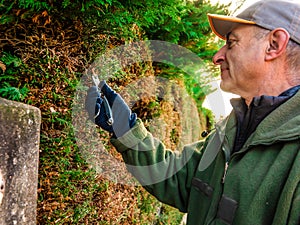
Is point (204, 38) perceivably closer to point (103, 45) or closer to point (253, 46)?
point (103, 45)

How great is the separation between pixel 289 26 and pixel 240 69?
1.21ft

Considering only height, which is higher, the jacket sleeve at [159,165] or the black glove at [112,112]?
the black glove at [112,112]

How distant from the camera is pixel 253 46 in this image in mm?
1854

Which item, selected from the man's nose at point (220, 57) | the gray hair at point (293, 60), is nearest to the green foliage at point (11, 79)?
the man's nose at point (220, 57)

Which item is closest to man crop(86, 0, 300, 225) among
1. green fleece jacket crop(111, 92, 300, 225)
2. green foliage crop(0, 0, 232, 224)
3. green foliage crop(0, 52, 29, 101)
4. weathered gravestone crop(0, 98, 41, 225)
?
green fleece jacket crop(111, 92, 300, 225)

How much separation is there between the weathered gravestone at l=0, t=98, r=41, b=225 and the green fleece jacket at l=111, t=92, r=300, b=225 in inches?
25.5

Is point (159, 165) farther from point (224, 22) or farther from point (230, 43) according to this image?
point (224, 22)

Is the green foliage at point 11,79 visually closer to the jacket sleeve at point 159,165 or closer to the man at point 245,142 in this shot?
the man at point 245,142

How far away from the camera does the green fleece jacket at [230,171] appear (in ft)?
4.92

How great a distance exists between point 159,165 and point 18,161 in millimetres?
995

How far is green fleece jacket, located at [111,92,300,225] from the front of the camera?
1500 millimetres

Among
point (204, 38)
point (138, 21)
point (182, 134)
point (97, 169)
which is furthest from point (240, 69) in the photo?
point (182, 134)

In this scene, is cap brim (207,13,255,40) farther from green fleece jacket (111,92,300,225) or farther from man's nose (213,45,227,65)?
green fleece jacket (111,92,300,225)

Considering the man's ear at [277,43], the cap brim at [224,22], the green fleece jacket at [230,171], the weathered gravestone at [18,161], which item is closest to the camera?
the weathered gravestone at [18,161]
